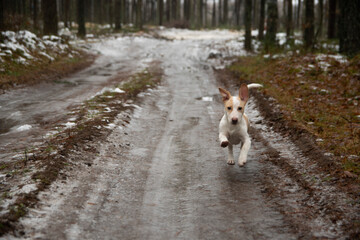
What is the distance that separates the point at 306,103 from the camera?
10.3 meters

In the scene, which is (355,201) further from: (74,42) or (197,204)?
(74,42)

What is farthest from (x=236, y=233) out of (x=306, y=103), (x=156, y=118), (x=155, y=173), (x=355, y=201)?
(x=306, y=103)

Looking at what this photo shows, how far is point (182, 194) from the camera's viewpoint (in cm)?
520

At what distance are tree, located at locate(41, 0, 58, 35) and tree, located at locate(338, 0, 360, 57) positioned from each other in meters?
16.3

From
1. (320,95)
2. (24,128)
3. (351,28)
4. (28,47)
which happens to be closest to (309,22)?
(351,28)

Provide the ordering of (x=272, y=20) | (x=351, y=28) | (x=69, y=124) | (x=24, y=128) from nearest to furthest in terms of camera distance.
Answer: (x=24, y=128)
(x=69, y=124)
(x=351, y=28)
(x=272, y=20)

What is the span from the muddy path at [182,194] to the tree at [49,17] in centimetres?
1594

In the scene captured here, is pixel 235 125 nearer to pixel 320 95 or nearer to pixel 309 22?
pixel 320 95

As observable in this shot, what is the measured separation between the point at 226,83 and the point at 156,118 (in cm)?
602

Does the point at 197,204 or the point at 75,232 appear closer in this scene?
the point at 75,232

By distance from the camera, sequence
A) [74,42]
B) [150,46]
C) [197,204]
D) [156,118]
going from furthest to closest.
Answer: [150,46] → [74,42] → [156,118] → [197,204]

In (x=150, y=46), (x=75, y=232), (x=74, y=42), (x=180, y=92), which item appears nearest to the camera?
(x=75, y=232)

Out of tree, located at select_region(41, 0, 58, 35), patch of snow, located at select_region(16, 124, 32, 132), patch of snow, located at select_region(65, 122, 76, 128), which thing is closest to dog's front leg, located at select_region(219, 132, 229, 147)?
patch of snow, located at select_region(65, 122, 76, 128)

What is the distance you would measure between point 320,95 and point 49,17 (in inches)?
683
